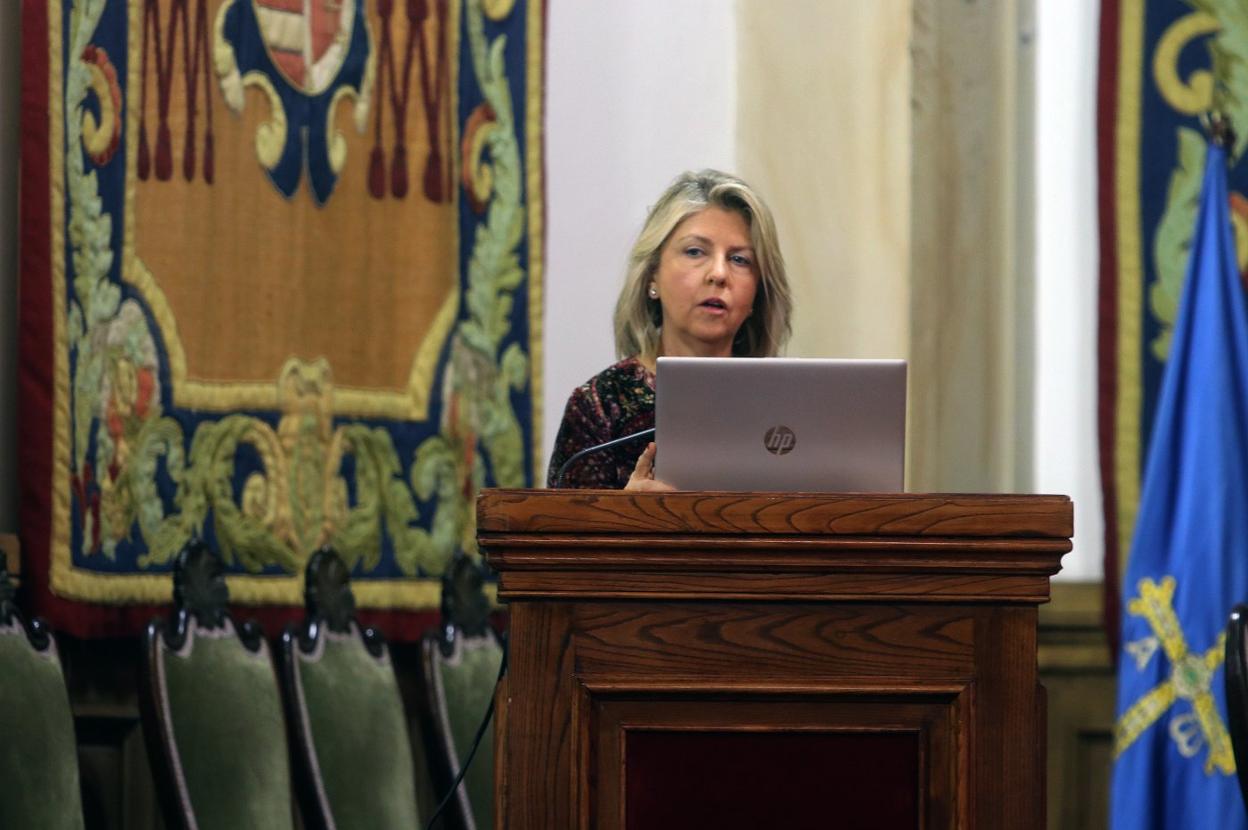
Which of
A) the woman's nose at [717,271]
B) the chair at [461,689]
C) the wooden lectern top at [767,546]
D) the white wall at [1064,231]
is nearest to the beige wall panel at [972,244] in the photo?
the white wall at [1064,231]

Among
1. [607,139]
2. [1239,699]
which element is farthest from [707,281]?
[607,139]

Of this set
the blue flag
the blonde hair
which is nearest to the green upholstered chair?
the blonde hair

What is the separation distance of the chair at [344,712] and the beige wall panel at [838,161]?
4.44 feet

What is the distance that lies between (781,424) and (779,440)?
0.7 inches

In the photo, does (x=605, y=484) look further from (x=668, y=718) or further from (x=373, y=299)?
(x=373, y=299)

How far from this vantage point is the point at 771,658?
1813 mm

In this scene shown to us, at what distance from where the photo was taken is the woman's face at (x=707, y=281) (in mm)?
2814

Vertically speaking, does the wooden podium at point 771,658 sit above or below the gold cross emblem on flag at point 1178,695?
above

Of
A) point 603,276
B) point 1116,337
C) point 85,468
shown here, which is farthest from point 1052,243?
point 85,468

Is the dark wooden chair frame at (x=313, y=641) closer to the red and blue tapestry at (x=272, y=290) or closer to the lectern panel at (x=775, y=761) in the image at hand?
the red and blue tapestry at (x=272, y=290)

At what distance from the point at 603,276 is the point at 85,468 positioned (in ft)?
4.61

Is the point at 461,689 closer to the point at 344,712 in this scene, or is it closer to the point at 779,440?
the point at 344,712

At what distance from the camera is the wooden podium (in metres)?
1.79

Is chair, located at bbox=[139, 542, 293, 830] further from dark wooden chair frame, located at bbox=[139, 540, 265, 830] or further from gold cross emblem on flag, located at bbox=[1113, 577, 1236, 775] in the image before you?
gold cross emblem on flag, located at bbox=[1113, 577, 1236, 775]
